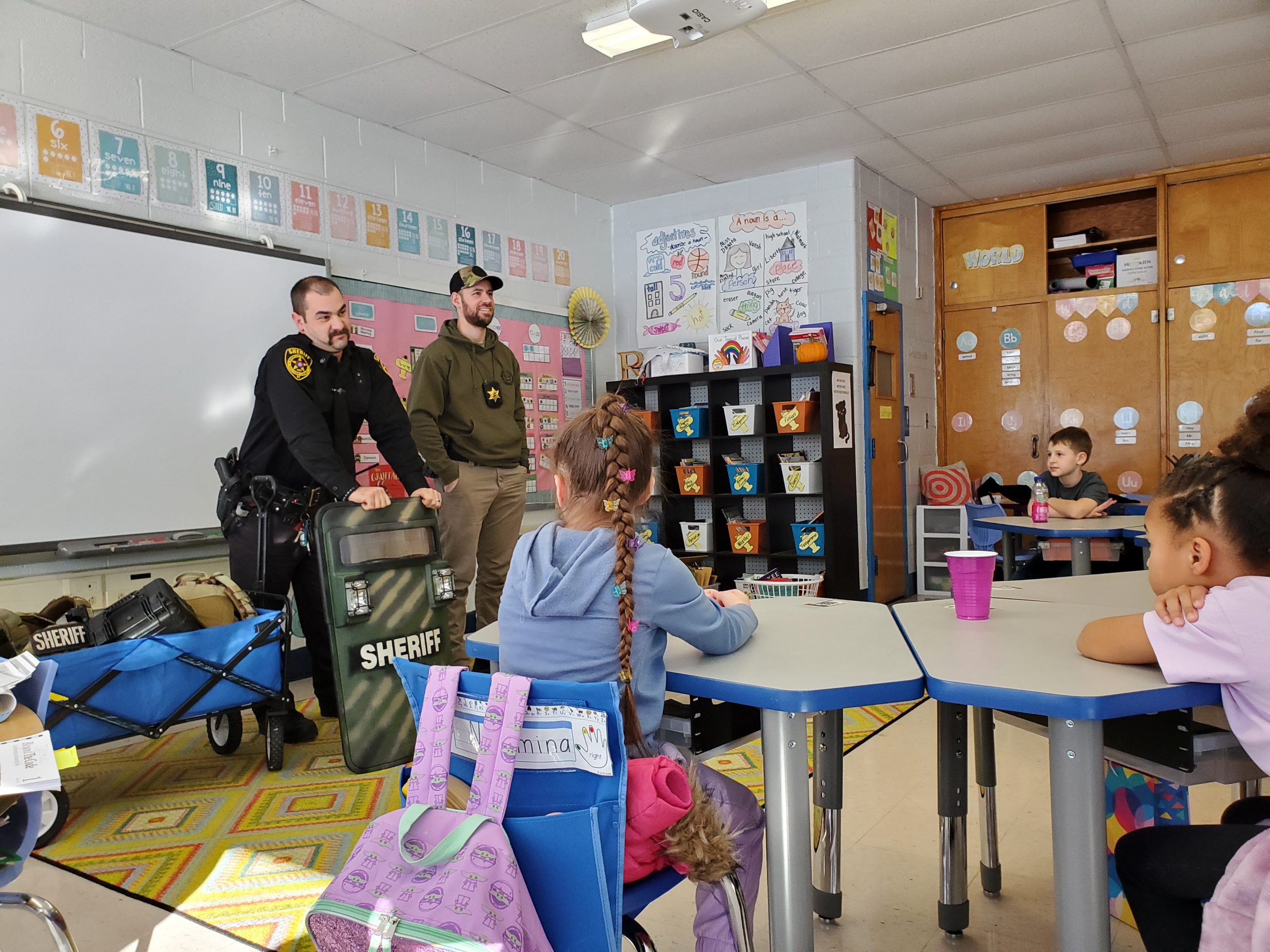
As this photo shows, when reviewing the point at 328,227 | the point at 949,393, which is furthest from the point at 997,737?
the point at 949,393

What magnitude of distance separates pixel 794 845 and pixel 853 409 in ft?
15.3

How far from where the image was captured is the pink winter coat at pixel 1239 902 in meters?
1.15

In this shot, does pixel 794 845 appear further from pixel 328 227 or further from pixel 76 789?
pixel 328 227

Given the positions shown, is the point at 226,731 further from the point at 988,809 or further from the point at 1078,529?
the point at 1078,529

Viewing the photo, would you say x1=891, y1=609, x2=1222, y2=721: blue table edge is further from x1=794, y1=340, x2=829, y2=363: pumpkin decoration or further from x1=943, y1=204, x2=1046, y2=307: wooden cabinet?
x1=943, y1=204, x2=1046, y2=307: wooden cabinet

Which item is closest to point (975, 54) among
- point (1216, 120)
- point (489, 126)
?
point (1216, 120)

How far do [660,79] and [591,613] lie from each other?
11.7ft

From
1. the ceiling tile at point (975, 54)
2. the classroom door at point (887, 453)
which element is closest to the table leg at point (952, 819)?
the ceiling tile at point (975, 54)

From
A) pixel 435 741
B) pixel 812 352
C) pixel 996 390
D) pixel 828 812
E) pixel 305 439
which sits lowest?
pixel 828 812

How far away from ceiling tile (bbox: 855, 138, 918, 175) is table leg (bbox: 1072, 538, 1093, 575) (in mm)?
2747

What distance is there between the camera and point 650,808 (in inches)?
47.7

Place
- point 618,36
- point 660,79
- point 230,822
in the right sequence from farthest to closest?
point 660,79 < point 618,36 < point 230,822

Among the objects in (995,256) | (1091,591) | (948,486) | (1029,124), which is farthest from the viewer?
(995,256)

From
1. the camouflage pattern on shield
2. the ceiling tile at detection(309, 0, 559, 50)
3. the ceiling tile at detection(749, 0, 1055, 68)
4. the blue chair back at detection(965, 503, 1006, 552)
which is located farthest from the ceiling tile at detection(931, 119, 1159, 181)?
the camouflage pattern on shield
